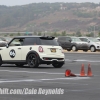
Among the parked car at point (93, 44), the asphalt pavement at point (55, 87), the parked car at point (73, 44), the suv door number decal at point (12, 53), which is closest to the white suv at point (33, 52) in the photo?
the suv door number decal at point (12, 53)

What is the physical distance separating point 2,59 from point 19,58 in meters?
1.05

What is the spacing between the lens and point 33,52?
86.7ft

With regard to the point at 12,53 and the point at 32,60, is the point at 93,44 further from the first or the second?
the point at 32,60

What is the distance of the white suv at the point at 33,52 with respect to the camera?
2639 centimetres

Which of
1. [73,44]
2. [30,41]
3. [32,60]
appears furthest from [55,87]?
[73,44]

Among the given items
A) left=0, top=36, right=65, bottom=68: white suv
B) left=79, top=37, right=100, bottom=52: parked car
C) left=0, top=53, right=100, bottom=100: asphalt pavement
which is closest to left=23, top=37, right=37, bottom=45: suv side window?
left=0, top=36, right=65, bottom=68: white suv

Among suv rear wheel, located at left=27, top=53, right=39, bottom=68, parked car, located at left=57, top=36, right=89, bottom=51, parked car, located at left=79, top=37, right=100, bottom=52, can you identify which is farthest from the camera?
parked car, located at left=57, top=36, right=89, bottom=51

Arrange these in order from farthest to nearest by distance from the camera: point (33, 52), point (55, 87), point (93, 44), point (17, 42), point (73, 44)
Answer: point (73, 44) < point (93, 44) < point (17, 42) < point (33, 52) < point (55, 87)

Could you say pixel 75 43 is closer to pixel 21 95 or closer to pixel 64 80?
pixel 64 80

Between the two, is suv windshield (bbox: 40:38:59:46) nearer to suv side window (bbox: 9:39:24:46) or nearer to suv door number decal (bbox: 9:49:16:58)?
suv side window (bbox: 9:39:24:46)

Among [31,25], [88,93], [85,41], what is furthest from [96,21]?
[88,93]

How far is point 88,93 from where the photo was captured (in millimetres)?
15102

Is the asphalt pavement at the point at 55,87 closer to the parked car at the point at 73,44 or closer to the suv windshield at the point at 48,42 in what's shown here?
the suv windshield at the point at 48,42

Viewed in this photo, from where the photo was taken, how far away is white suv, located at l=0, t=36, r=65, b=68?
26.4m
